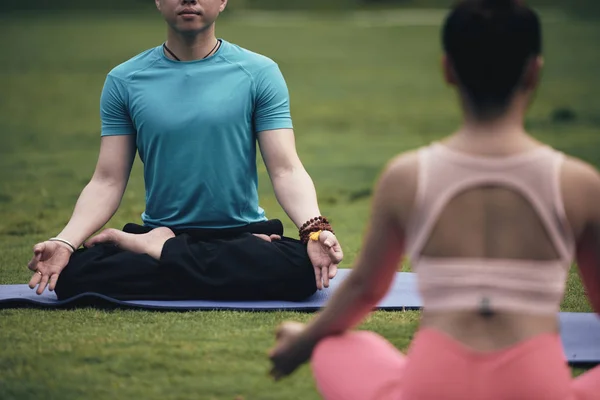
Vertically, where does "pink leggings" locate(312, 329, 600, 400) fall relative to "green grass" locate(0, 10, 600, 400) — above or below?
above

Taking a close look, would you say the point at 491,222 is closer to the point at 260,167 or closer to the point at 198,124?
the point at 198,124

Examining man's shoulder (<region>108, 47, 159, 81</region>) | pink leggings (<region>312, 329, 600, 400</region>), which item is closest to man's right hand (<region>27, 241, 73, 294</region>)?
man's shoulder (<region>108, 47, 159, 81</region>)

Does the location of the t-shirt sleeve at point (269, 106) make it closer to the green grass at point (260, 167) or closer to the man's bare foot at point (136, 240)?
the man's bare foot at point (136, 240)

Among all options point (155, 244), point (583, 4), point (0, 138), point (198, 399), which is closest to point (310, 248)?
point (155, 244)

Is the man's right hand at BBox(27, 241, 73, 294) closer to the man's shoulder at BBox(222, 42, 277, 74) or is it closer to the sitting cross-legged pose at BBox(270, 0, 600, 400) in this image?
the man's shoulder at BBox(222, 42, 277, 74)

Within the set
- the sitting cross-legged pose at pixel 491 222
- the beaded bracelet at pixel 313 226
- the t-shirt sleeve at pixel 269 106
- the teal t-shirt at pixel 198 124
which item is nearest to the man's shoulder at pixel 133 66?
the teal t-shirt at pixel 198 124

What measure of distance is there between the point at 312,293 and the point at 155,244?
2.42 feet

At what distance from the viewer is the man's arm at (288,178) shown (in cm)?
511

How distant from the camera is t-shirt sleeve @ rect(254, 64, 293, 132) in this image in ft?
17.5

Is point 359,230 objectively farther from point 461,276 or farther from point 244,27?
point 244,27

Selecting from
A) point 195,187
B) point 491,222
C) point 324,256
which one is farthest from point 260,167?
point 491,222

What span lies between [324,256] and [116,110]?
1.24m

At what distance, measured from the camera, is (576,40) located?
82.2 ft

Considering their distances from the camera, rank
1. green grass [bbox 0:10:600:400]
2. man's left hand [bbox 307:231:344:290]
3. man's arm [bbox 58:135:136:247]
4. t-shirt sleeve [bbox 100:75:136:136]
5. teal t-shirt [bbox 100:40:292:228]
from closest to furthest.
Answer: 1. green grass [bbox 0:10:600:400]
2. man's left hand [bbox 307:231:344:290]
3. man's arm [bbox 58:135:136:247]
4. teal t-shirt [bbox 100:40:292:228]
5. t-shirt sleeve [bbox 100:75:136:136]
